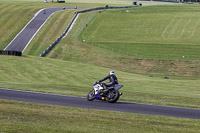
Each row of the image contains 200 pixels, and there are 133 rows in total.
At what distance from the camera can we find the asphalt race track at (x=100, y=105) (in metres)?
22.9

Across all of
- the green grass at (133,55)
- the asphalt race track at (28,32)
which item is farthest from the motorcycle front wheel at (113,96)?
the asphalt race track at (28,32)

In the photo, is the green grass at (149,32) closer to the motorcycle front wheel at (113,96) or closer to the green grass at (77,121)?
the motorcycle front wheel at (113,96)

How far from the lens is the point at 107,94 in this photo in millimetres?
26266

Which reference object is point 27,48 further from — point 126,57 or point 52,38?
point 126,57

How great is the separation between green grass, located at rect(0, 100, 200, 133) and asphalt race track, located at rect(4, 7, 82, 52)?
55.6 metres

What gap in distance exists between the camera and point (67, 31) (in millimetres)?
89875

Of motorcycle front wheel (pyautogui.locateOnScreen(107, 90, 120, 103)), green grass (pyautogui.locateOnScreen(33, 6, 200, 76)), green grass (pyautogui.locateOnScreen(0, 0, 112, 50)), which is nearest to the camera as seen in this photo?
motorcycle front wheel (pyautogui.locateOnScreen(107, 90, 120, 103))

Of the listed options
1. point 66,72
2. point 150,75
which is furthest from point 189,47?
point 66,72

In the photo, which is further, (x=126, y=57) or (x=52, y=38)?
(x=52, y=38)

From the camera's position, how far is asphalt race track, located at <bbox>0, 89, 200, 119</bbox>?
22859 millimetres

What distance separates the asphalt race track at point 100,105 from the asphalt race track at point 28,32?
4887 cm

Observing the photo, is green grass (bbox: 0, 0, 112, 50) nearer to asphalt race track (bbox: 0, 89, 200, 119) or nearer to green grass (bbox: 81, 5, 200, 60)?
green grass (bbox: 81, 5, 200, 60)

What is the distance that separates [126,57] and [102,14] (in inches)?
1564

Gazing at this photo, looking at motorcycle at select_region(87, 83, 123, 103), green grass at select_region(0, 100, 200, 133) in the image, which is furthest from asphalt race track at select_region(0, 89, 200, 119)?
green grass at select_region(0, 100, 200, 133)
